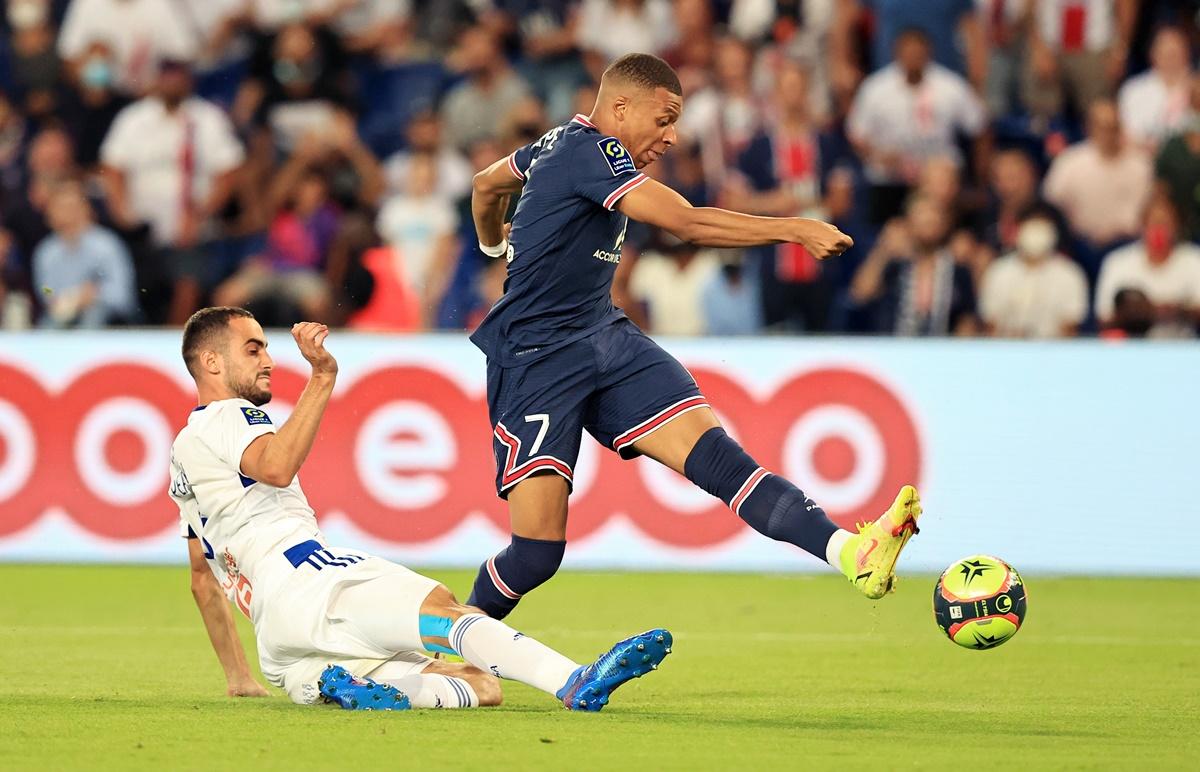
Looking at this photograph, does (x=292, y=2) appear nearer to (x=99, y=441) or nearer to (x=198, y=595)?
(x=99, y=441)

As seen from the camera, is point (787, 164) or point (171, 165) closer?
point (787, 164)

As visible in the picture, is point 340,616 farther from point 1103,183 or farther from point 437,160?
point 1103,183

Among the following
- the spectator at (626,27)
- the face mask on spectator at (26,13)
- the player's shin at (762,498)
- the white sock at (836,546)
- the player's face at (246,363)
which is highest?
the face mask on spectator at (26,13)

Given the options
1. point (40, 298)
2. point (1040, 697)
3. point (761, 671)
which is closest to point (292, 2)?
point (40, 298)

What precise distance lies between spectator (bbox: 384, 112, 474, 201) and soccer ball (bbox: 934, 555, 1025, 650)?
8754 millimetres

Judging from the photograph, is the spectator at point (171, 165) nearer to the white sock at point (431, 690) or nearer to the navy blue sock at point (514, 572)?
the navy blue sock at point (514, 572)

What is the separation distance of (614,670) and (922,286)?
8.21 meters

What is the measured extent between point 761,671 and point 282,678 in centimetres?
229

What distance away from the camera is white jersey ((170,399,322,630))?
6230mm

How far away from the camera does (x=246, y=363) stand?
6.50m

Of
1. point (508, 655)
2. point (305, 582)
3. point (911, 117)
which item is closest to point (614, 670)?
point (508, 655)

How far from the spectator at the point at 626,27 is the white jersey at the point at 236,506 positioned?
10141mm

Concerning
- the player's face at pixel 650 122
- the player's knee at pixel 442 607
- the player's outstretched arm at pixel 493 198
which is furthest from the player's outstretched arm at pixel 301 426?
the player's face at pixel 650 122

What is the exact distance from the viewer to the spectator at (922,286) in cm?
1338
